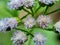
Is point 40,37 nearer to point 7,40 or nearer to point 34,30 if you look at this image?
point 34,30

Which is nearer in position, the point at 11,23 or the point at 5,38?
the point at 11,23

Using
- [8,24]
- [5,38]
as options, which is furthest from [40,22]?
[5,38]

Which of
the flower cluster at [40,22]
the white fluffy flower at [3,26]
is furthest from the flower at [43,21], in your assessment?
the white fluffy flower at [3,26]

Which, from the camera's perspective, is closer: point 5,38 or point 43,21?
point 43,21

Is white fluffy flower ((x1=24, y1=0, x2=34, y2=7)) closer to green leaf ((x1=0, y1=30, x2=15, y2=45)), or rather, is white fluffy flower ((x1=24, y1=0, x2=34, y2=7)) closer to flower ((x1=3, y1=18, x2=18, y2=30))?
flower ((x1=3, y1=18, x2=18, y2=30))

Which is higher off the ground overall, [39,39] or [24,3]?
[24,3]

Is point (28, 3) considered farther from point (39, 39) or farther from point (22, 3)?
point (39, 39)

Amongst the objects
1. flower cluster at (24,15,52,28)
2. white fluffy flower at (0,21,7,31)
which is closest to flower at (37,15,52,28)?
flower cluster at (24,15,52,28)

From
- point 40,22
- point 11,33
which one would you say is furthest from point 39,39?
point 11,33

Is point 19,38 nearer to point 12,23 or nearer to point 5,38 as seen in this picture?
point 12,23

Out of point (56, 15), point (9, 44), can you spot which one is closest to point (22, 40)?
point (9, 44)

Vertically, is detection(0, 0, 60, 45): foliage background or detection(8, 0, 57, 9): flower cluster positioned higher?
detection(8, 0, 57, 9): flower cluster
